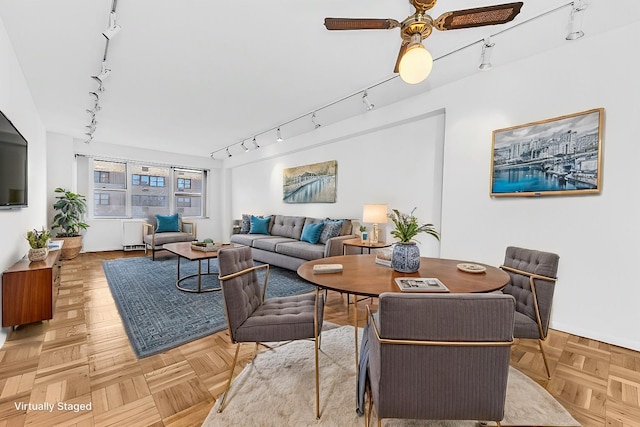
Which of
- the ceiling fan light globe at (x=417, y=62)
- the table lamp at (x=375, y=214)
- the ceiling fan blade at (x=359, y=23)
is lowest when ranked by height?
the table lamp at (x=375, y=214)

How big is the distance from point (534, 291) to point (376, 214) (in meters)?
2.23

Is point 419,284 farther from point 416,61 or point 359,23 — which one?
point 359,23

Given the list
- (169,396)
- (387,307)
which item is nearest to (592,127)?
(387,307)

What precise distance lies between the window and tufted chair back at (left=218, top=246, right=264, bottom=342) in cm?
620

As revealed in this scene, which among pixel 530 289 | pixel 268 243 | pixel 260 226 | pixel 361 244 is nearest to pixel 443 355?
pixel 530 289

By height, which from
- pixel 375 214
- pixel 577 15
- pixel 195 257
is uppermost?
pixel 577 15

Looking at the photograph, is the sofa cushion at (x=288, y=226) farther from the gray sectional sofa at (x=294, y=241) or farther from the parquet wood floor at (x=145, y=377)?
the parquet wood floor at (x=145, y=377)

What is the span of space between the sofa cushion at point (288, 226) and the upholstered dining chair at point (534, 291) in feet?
11.7

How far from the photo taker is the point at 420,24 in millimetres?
1521

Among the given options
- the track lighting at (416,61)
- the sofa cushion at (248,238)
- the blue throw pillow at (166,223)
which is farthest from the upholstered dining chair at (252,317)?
the blue throw pillow at (166,223)

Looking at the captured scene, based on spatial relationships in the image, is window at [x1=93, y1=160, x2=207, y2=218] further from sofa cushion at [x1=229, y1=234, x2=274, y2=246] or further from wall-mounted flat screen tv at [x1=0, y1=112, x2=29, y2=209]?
wall-mounted flat screen tv at [x1=0, y1=112, x2=29, y2=209]

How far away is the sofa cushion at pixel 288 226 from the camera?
16.9 feet

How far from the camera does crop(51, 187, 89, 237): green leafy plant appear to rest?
524 cm

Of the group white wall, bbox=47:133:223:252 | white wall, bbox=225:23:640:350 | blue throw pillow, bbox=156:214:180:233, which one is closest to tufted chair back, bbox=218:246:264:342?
white wall, bbox=225:23:640:350
